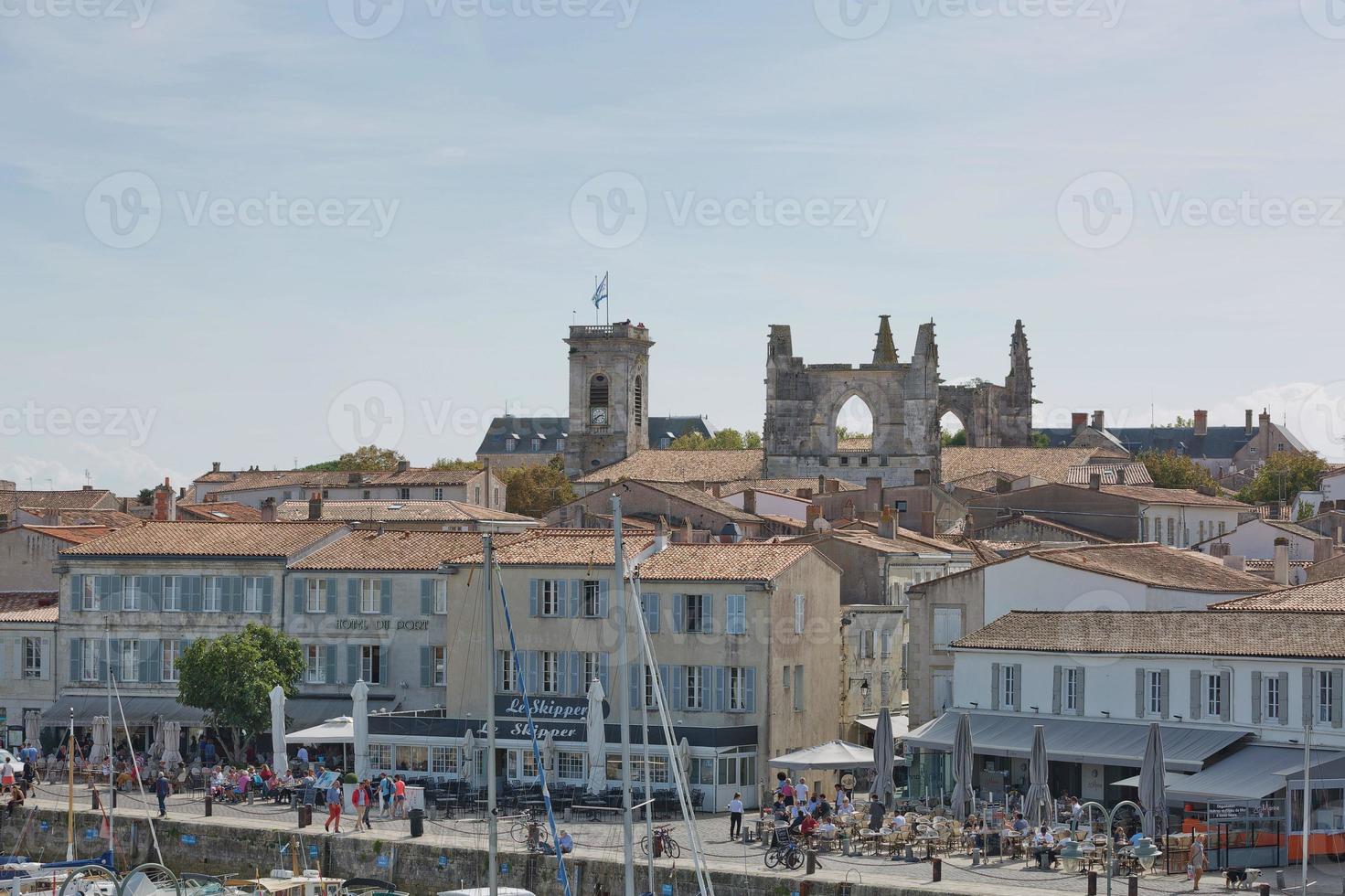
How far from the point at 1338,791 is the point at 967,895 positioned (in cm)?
930

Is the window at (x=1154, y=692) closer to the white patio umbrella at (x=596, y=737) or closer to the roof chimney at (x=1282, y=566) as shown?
the white patio umbrella at (x=596, y=737)

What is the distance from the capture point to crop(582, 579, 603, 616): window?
54.4 meters

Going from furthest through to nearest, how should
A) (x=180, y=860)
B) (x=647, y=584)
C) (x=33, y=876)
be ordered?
(x=647, y=584) < (x=180, y=860) < (x=33, y=876)

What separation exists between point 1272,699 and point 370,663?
86.5 ft

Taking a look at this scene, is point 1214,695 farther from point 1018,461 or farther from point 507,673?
point 1018,461

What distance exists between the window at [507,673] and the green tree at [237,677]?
6.59 metres

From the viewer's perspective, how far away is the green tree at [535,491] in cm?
11256

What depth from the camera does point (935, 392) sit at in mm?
119375

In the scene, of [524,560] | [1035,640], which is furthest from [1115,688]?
[524,560]

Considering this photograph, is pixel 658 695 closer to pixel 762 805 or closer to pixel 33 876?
pixel 762 805

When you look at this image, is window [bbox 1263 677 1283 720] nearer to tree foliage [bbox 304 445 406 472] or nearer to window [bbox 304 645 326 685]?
window [bbox 304 645 326 685]

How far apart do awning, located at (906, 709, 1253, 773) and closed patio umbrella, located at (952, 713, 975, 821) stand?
1.99m

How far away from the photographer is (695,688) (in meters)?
53.2

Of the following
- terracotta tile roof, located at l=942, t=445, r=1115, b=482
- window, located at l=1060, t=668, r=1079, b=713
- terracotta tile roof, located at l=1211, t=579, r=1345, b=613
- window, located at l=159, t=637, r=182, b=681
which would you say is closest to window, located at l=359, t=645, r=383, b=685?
window, located at l=159, t=637, r=182, b=681
